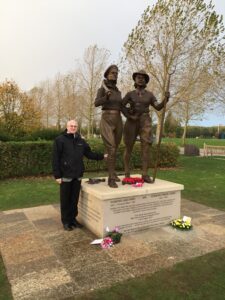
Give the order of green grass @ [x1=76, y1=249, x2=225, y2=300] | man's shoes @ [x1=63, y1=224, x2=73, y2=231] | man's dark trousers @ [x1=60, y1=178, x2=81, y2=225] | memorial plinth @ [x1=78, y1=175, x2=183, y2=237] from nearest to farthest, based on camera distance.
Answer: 1. green grass @ [x1=76, y1=249, x2=225, y2=300]
2. memorial plinth @ [x1=78, y1=175, x2=183, y2=237]
3. man's dark trousers @ [x1=60, y1=178, x2=81, y2=225]
4. man's shoes @ [x1=63, y1=224, x2=73, y2=231]

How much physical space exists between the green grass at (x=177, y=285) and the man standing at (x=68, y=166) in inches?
82.5

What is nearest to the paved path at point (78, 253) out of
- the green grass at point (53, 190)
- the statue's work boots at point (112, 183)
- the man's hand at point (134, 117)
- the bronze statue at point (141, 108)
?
the statue's work boots at point (112, 183)

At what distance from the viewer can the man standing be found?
5.11 m

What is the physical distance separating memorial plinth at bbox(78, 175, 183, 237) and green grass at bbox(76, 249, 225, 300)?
134 cm

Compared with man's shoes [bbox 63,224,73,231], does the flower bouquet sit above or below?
above

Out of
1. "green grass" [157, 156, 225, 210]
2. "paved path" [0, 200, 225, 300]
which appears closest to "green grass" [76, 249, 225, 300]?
"paved path" [0, 200, 225, 300]

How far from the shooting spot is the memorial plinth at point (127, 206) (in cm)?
498

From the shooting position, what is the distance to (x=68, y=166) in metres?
5.12

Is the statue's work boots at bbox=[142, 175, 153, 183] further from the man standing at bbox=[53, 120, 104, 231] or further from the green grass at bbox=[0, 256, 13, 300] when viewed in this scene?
the green grass at bbox=[0, 256, 13, 300]

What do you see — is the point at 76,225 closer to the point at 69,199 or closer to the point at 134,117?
the point at 69,199

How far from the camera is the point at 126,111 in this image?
5.71m

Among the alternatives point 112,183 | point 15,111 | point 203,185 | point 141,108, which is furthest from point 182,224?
point 15,111

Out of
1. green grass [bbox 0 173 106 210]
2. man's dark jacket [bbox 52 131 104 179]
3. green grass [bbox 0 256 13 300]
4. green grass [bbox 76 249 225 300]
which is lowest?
green grass [bbox 0 256 13 300]

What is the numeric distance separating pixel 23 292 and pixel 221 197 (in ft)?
21.1
